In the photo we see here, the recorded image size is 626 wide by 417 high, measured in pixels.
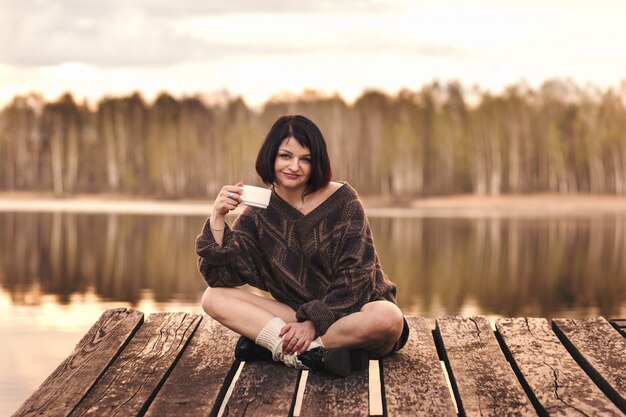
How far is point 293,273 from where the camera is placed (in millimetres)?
4094

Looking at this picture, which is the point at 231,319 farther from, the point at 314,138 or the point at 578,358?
the point at 578,358

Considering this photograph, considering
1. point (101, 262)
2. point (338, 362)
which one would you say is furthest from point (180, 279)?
point (338, 362)

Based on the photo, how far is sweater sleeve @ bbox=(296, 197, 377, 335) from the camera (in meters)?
3.85

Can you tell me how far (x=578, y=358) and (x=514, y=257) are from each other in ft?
41.1

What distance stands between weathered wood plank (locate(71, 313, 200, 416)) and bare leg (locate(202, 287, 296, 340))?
307mm

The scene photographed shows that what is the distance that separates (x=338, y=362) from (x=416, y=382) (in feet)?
1.13

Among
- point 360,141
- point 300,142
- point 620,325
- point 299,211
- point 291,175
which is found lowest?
point 360,141

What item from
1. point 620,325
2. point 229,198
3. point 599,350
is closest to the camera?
point 229,198

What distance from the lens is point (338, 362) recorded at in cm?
376

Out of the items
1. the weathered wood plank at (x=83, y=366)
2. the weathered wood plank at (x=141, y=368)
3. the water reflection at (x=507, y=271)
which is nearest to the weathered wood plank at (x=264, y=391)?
the weathered wood plank at (x=141, y=368)

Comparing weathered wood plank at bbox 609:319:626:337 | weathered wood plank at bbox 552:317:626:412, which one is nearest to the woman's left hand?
weathered wood plank at bbox 552:317:626:412

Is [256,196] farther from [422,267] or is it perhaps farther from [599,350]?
[422,267]

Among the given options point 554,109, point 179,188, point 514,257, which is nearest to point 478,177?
point 554,109

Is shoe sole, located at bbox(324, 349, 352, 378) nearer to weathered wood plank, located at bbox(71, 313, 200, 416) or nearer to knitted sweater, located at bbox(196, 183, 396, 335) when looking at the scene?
knitted sweater, located at bbox(196, 183, 396, 335)
